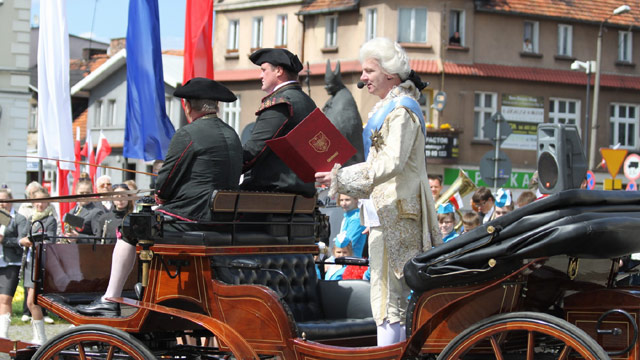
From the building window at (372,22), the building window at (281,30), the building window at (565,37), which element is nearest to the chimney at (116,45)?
the building window at (281,30)

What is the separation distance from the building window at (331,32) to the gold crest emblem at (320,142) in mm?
33085

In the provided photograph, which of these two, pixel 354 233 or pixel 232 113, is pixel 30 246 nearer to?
pixel 354 233

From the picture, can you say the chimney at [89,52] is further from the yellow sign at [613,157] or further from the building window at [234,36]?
the yellow sign at [613,157]

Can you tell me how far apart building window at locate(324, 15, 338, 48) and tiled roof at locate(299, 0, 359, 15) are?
492mm

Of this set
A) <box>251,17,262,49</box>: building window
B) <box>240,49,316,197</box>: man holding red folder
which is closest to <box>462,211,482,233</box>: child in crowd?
<box>240,49,316,197</box>: man holding red folder

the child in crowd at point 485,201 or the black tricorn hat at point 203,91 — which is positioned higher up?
the black tricorn hat at point 203,91

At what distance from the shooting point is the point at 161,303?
218 inches

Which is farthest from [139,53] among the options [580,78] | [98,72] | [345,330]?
[98,72]

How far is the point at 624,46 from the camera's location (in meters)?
39.8

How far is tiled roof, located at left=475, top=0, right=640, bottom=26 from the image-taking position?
37.0m

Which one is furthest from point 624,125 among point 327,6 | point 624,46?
point 327,6

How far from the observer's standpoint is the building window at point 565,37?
127 ft

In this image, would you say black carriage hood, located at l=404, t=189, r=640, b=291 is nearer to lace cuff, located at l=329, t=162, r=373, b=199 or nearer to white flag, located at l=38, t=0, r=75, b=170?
lace cuff, located at l=329, t=162, r=373, b=199

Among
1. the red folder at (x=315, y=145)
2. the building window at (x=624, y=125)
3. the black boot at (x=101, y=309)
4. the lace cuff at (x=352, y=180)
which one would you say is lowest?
the black boot at (x=101, y=309)
